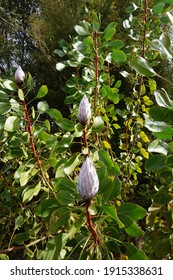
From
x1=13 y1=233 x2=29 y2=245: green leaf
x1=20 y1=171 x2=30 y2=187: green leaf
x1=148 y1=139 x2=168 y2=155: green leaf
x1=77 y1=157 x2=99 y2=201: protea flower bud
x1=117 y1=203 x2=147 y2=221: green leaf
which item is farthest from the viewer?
x1=13 y1=233 x2=29 y2=245: green leaf

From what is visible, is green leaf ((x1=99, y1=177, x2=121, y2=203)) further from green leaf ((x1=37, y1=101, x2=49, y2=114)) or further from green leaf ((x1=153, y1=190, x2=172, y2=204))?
green leaf ((x1=37, y1=101, x2=49, y2=114))

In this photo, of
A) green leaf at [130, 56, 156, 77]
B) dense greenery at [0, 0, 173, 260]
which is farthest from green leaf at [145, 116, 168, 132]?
green leaf at [130, 56, 156, 77]

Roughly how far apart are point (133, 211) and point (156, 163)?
148mm

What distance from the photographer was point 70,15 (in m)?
5.11

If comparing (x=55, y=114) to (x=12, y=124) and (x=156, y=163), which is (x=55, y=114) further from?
(x=156, y=163)

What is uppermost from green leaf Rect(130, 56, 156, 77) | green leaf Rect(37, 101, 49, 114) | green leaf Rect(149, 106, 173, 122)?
green leaf Rect(130, 56, 156, 77)

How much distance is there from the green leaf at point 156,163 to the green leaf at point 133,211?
0.40ft

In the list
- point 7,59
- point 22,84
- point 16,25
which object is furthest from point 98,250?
point 16,25

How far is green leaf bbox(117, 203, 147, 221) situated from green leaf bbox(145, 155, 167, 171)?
122 mm

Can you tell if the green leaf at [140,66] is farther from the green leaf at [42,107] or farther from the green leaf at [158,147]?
→ the green leaf at [42,107]

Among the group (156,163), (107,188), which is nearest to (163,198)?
(156,163)

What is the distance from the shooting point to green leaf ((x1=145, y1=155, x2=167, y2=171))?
76 centimetres

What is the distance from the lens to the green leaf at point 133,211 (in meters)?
0.65

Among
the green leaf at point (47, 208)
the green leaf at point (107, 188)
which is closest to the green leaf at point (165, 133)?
the green leaf at point (107, 188)
